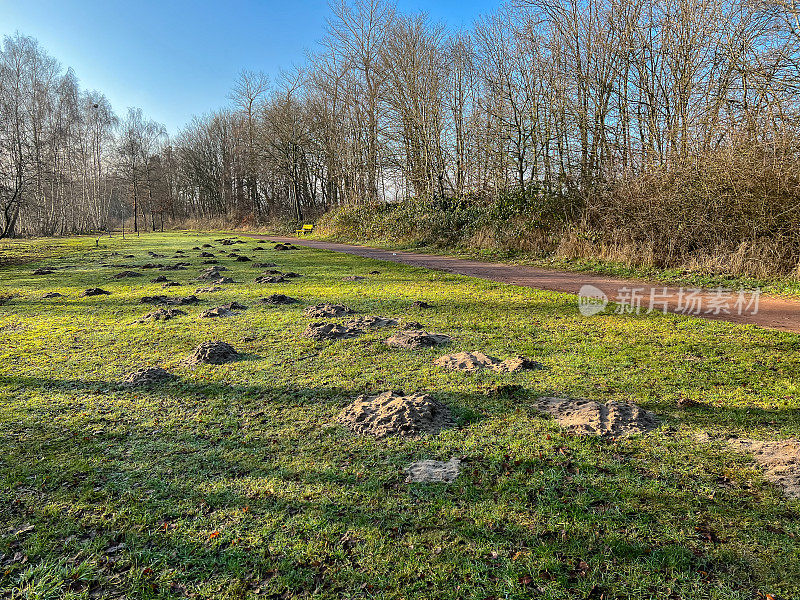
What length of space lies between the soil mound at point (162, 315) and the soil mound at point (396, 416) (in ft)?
15.2

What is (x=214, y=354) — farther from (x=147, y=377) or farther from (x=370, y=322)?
(x=370, y=322)

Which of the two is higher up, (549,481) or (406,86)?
(406,86)

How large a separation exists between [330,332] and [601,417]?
3.44 metres

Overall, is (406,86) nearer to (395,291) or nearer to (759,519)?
(395,291)

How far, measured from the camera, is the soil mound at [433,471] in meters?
2.75

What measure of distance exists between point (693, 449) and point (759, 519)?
69cm

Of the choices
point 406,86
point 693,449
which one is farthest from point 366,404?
point 406,86

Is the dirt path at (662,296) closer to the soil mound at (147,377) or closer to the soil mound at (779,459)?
the soil mound at (779,459)

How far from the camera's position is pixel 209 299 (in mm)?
8547

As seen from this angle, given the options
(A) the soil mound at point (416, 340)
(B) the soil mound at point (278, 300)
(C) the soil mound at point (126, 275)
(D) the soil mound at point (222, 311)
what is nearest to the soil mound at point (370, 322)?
(A) the soil mound at point (416, 340)

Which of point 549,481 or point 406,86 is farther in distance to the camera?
point 406,86

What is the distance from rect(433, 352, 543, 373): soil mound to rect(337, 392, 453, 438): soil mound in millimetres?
946

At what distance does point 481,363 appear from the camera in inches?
183

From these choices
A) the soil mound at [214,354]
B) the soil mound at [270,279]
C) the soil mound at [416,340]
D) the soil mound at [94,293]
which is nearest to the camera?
the soil mound at [214,354]
